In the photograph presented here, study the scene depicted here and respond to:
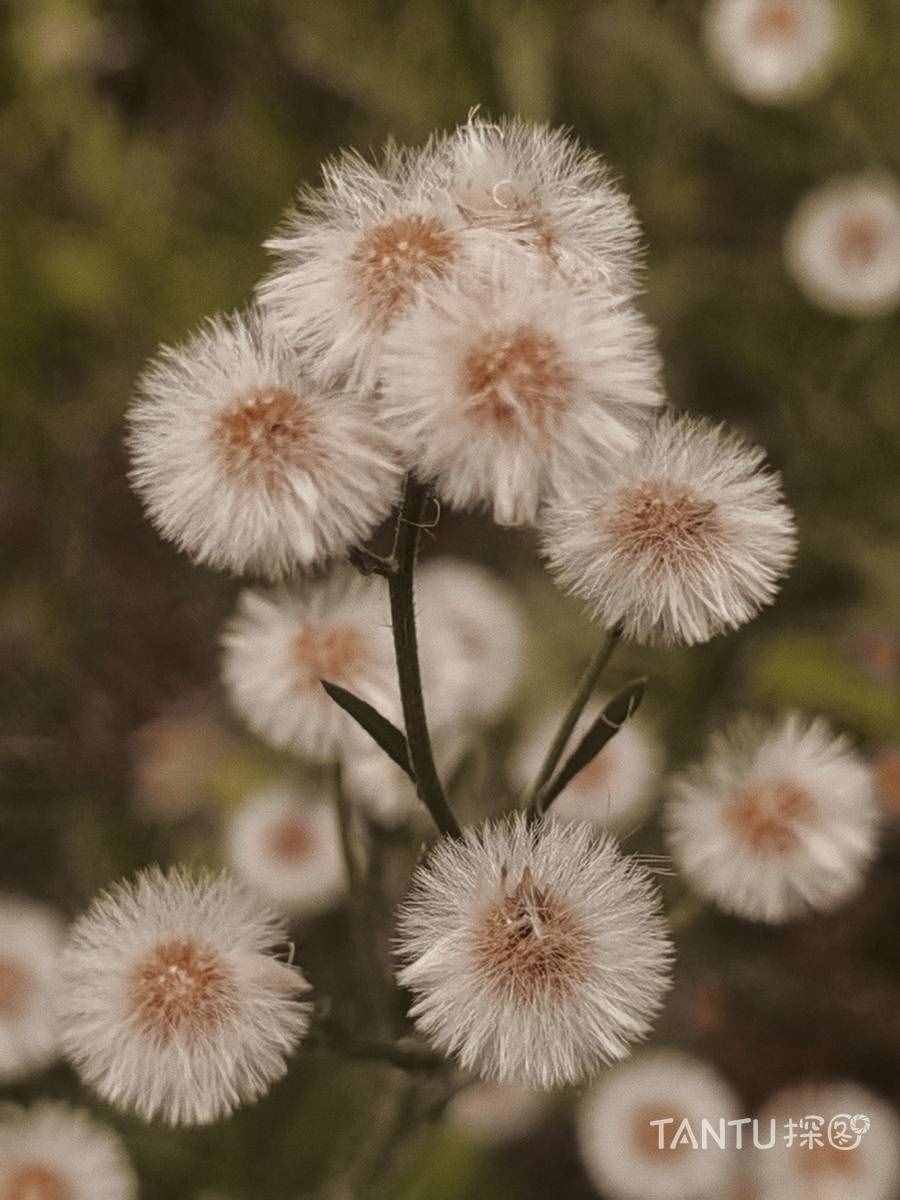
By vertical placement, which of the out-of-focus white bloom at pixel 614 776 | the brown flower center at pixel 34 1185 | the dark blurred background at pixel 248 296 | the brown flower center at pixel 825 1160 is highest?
the dark blurred background at pixel 248 296

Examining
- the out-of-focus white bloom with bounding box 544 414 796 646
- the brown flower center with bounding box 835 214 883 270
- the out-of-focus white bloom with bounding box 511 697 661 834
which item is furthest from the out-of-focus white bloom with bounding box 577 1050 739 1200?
the brown flower center with bounding box 835 214 883 270

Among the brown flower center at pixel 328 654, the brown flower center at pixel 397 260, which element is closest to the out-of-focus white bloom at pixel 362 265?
the brown flower center at pixel 397 260

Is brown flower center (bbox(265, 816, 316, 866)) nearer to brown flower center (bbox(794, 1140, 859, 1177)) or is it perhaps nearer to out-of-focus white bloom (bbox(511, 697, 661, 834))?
out-of-focus white bloom (bbox(511, 697, 661, 834))

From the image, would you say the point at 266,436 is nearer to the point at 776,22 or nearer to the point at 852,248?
the point at 852,248

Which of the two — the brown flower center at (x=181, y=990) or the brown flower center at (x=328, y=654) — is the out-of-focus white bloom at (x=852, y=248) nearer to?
the brown flower center at (x=328, y=654)

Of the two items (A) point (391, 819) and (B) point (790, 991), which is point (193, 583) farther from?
(B) point (790, 991)

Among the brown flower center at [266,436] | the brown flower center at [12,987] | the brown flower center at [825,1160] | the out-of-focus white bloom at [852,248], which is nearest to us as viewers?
the brown flower center at [266,436]

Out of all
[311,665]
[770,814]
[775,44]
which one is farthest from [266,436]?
[775,44]
